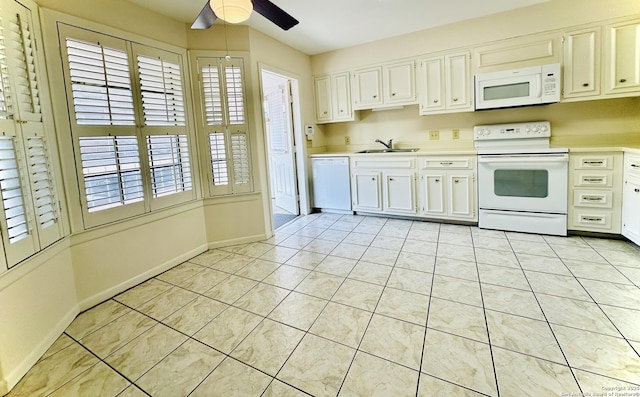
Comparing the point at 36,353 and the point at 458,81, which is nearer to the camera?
the point at 36,353

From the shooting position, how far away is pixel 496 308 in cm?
197

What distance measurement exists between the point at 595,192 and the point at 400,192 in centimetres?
194

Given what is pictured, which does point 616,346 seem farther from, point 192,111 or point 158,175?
point 192,111

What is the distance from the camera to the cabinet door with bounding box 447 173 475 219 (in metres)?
3.60

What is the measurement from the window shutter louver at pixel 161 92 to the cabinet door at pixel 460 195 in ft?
10.1

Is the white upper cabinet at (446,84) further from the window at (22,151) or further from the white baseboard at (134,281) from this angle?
the window at (22,151)

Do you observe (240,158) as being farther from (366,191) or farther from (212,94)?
(366,191)

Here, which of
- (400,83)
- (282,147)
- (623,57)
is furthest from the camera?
(282,147)

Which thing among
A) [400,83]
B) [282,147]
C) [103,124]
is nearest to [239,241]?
[103,124]

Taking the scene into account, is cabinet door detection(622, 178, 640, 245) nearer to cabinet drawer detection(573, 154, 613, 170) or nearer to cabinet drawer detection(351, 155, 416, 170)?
cabinet drawer detection(573, 154, 613, 170)

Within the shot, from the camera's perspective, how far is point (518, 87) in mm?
3322

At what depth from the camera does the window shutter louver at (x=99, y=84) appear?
221 cm

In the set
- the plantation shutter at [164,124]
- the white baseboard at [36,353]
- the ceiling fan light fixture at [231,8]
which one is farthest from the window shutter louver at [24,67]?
the white baseboard at [36,353]

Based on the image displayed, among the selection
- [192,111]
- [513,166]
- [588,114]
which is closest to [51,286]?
[192,111]
